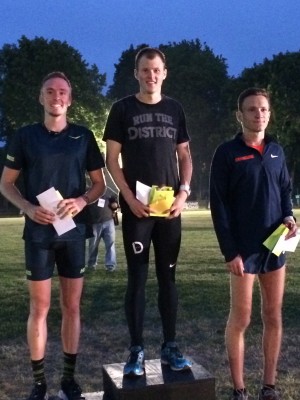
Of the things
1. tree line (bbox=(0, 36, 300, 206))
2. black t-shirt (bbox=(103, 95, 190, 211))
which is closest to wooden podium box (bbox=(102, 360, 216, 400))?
black t-shirt (bbox=(103, 95, 190, 211))

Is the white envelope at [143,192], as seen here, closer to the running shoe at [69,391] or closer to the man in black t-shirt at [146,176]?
the man in black t-shirt at [146,176]

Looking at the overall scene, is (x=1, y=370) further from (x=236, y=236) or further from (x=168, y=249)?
(x=236, y=236)

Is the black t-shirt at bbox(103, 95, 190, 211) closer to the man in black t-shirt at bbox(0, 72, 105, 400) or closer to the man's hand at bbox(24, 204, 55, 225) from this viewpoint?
the man in black t-shirt at bbox(0, 72, 105, 400)

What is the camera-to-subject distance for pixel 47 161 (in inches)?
154

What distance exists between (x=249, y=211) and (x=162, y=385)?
1.25m

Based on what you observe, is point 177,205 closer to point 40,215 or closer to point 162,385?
point 40,215

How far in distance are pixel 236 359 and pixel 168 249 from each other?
0.88m

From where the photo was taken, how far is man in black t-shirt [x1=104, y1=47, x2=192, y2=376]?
13.3ft

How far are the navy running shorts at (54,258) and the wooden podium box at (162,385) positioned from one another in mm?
748

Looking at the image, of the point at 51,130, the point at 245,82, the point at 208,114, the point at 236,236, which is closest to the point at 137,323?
the point at 236,236

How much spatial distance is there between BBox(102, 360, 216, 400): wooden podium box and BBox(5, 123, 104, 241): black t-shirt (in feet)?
3.32

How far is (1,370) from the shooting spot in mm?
5227

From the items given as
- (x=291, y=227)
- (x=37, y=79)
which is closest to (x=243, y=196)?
(x=291, y=227)

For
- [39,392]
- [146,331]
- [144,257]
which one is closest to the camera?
[39,392]
